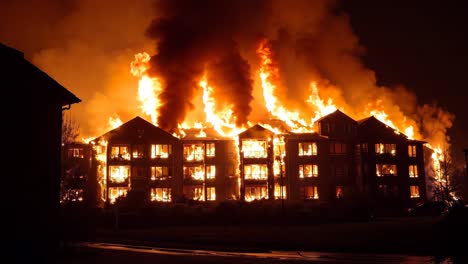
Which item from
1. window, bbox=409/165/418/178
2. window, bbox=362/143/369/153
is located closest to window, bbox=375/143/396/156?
window, bbox=362/143/369/153

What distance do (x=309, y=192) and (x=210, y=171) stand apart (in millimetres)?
14054

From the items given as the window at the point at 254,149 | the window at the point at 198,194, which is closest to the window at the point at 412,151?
the window at the point at 254,149

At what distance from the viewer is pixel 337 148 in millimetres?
72250

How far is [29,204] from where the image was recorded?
2141 centimetres

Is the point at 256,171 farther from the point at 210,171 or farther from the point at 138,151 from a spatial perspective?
the point at 138,151

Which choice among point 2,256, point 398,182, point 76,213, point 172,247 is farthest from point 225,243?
point 398,182

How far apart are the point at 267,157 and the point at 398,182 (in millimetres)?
20790

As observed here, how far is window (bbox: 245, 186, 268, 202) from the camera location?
67.6 metres

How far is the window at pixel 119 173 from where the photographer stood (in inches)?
2581

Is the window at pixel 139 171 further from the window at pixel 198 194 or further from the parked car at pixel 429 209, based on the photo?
the parked car at pixel 429 209

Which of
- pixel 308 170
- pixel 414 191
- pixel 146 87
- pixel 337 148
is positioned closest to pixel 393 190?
pixel 414 191

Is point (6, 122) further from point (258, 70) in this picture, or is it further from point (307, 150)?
point (258, 70)

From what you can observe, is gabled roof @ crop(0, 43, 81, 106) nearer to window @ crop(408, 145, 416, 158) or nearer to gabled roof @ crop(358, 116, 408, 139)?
gabled roof @ crop(358, 116, 408, 139)

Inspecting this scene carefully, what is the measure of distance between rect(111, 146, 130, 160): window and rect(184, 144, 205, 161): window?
26.5 ft
